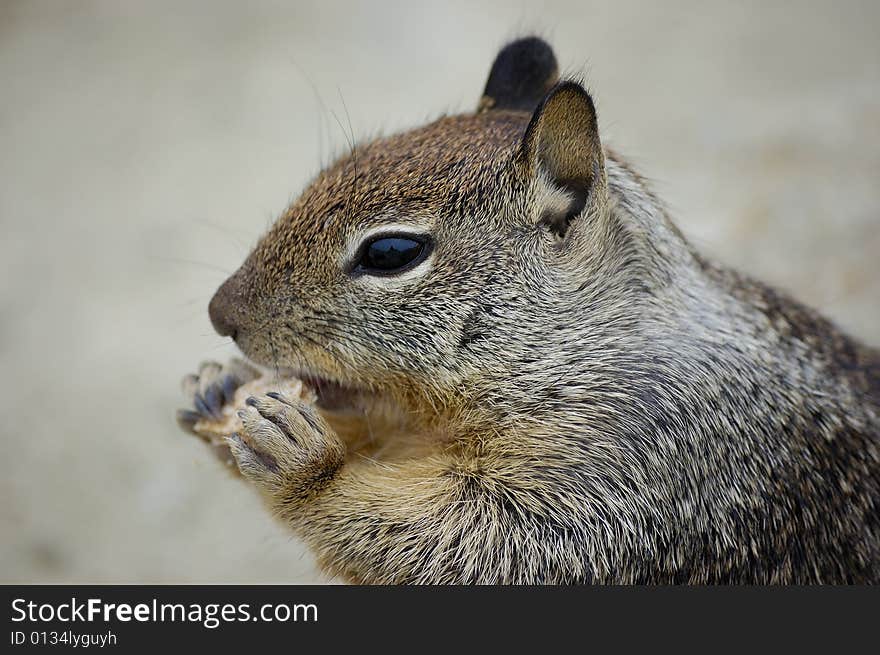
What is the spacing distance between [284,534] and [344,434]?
0.38m

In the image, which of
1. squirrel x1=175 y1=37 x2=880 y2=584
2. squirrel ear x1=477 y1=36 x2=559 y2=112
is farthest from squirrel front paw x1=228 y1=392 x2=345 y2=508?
squirrel ear x1=477 y1=36 x2=559 y2=112

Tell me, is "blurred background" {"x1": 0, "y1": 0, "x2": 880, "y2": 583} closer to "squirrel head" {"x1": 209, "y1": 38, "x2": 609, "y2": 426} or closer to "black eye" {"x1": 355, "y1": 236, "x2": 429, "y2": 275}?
"squirrel head" {"x1": 209, "y1": 38, "x2": 609, "y2": 426}

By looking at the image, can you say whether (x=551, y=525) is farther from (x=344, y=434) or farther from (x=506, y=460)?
(x=344, y=434)

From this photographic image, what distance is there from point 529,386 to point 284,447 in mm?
731

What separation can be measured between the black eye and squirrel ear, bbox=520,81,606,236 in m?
0.38

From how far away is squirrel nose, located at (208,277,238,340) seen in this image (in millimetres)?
2922

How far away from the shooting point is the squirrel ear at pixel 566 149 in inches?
103

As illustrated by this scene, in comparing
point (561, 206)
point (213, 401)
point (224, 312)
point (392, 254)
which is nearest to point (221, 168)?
point (213, 401)

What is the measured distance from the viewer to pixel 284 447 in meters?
2.75

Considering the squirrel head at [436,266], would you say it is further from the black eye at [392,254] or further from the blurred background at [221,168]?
the blurred background at [221,168]

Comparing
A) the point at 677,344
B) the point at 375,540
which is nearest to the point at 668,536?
the point at 677,344

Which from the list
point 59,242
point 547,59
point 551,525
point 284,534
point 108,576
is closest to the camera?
point 551,525

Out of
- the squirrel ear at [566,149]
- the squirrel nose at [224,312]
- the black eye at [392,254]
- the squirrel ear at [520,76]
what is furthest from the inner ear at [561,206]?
the squirrel nose at [224,312]

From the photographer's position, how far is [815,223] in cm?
530
